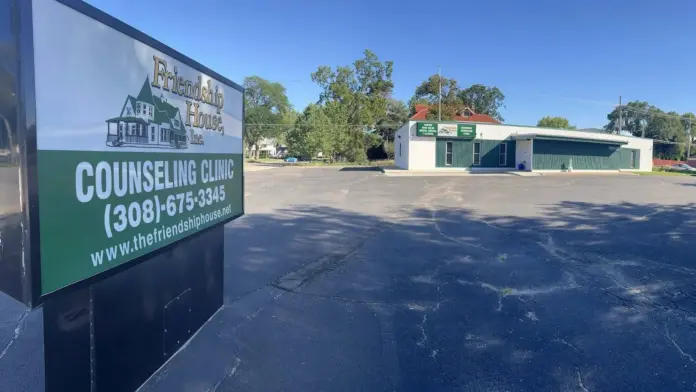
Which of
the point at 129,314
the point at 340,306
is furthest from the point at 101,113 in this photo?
the point at 340,306

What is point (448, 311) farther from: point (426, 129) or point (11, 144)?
point (426, 129)

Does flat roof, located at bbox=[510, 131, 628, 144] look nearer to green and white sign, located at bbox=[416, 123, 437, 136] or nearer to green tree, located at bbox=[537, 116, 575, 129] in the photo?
green and white sign, located at bbox=[416, 123, 437, 136]

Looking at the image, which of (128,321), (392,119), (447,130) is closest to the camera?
(128,321)

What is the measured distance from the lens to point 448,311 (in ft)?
14.7

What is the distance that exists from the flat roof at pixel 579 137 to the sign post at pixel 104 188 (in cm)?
3178

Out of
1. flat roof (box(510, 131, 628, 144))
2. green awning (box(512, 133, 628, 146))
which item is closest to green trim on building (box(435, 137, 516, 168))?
green awning (box(512, 133, 628, 146))

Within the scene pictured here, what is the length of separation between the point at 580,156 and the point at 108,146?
38.6 metres

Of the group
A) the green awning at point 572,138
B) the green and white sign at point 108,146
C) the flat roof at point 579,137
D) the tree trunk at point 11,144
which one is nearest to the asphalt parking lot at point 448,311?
the green and white sign at point 108,146

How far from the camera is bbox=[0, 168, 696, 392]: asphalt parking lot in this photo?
10.6ft

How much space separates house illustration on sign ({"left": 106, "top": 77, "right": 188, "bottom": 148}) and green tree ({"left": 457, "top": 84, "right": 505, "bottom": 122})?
267ft

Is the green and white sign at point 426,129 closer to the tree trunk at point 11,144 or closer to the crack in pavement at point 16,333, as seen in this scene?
the crack in pavement at point 16,333

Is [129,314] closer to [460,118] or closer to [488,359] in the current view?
[488,359]

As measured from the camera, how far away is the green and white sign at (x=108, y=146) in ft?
6.52

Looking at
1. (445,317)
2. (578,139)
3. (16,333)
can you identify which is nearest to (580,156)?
(578,139)
